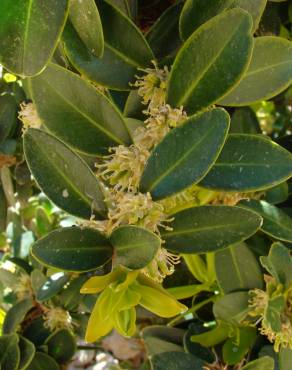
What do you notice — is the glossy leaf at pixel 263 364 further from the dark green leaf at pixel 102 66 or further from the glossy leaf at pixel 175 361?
the dark green leaf at pixel 102 66

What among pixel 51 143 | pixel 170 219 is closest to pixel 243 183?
pixel 170 219

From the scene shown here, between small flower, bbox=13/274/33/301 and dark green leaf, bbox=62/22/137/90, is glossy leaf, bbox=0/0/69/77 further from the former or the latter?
small flower, bbox=13/274/33/301

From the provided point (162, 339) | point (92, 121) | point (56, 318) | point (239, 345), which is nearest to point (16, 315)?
Answer: point (56, 318)

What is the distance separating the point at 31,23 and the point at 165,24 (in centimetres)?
23

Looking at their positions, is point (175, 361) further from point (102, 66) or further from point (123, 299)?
point (102, 66)

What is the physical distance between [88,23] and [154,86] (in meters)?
0.12

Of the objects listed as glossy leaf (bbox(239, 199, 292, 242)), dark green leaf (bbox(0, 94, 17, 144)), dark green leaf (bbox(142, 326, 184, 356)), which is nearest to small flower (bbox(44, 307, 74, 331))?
dark green leaf (bbox(142, 326, 184, 356))

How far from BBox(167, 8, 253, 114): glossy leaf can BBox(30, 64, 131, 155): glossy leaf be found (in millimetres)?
67

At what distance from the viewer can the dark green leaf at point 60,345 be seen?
1021mm

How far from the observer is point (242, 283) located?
798mm

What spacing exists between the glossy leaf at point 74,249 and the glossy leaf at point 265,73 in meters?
0.20

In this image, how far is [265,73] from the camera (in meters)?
0.65

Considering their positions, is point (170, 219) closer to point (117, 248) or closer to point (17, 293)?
point (117, 248)

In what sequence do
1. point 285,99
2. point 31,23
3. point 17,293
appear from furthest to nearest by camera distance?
1. point 285,99
2. point 17,293
3. point 31,23
